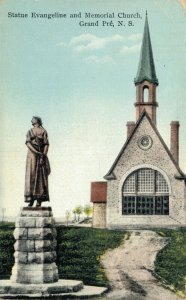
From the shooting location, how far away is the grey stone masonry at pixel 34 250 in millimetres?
16750

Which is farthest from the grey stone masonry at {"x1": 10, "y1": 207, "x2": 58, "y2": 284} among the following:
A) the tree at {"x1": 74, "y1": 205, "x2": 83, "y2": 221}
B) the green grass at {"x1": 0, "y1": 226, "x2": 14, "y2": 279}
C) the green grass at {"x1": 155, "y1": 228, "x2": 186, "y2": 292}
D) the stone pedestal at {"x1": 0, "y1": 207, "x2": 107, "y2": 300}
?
the tree at {"x1": 74, "y1": 205, "x2": 83, "y2": 221}

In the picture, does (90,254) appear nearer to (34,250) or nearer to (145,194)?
(34,250)

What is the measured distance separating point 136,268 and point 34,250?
6.60 meters

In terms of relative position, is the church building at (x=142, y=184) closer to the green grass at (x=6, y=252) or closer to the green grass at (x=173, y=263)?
the green grass at (x=173, y=263)

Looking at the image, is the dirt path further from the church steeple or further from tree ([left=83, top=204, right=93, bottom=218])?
the church steeple

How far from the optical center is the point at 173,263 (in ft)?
74.7

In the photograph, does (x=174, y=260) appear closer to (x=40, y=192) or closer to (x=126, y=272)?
(x=126, y=272)

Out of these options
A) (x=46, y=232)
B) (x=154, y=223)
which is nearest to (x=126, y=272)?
(x=46, y=232)

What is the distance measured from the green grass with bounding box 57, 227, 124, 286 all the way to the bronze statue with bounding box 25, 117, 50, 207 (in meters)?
3.58

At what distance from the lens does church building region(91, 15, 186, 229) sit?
3027 cm

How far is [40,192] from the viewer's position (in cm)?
1733

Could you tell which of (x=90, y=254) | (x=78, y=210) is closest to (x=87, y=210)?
(x=78, y=210)

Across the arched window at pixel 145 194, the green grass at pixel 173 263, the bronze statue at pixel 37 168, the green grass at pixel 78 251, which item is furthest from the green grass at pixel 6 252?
the arched window at pixel 145 194

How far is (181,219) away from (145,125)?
4.97 m
